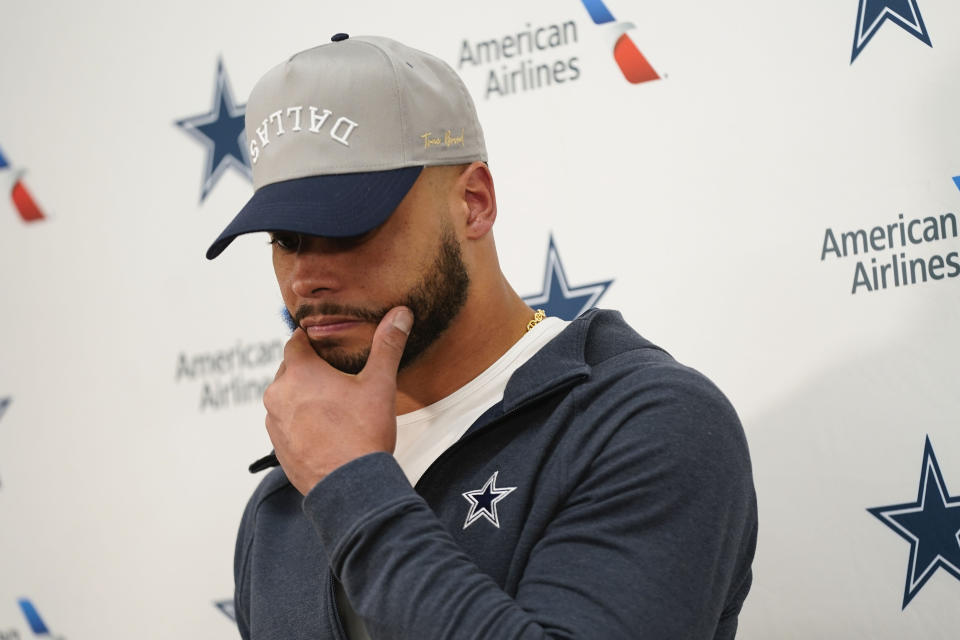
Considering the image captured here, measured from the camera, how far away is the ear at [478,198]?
1.04 meters

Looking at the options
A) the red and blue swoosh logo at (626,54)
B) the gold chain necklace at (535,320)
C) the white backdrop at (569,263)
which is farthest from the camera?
the red and blue swoosh logo at (626,54)

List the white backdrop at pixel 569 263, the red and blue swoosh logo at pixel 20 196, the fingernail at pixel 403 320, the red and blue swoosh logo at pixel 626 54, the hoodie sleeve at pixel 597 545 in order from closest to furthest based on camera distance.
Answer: the hoodie sleeve at pixel 597 545, the fingernail at pixel 403 320, the white backdrop at pixel 569 263, the red and blue swoosh logo at pixel 626 54, the red and blue swoosh logo at pixel 20 196

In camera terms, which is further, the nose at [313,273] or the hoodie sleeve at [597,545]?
the nose at [313,273]

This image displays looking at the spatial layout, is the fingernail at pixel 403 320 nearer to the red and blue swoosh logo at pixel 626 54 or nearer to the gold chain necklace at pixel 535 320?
the gold chain necklace at pixel 535 320

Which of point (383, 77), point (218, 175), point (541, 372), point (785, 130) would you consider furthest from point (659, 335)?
point (218, 175)

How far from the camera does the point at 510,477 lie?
3.03ft

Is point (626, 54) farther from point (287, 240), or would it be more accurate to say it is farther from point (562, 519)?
point (562, 519)

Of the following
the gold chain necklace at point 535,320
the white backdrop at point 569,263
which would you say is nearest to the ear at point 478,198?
the gold chain necklace at point 535,320

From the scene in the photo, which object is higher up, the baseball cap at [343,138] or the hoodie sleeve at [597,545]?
the baseball cap at [343,138]

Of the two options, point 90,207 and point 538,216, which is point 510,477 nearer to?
point 538,216

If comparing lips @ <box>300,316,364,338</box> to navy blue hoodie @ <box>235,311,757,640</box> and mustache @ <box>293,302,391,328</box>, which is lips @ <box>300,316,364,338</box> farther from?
navy blue hoodie @ <box>235,311,757,640</box>

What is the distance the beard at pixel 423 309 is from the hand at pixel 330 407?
11 mm

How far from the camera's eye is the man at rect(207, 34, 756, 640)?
2.55 feet
